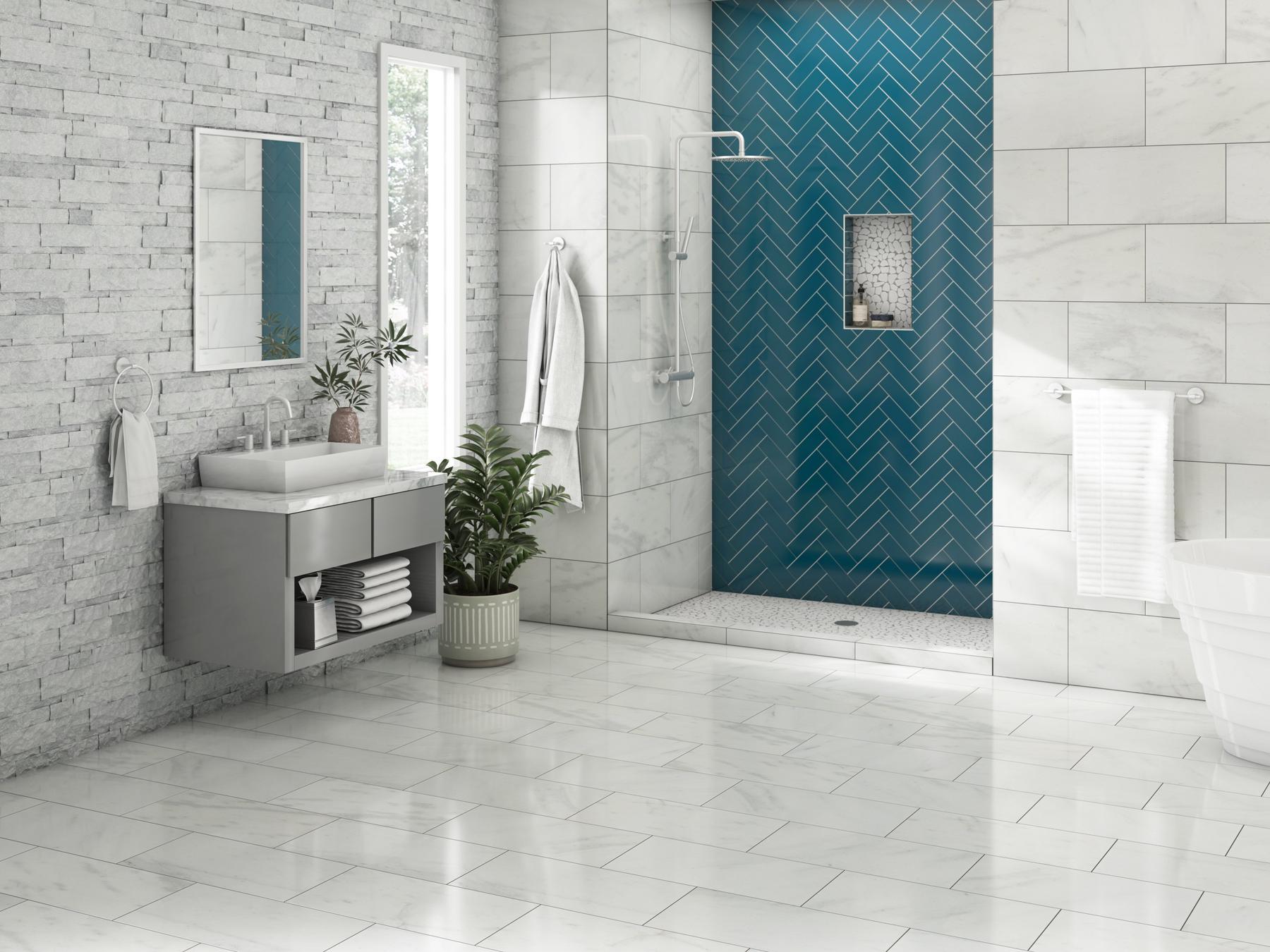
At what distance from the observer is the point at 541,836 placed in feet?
12.4

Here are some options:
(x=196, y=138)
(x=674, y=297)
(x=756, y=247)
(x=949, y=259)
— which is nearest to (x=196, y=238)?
(x=196, y=138)

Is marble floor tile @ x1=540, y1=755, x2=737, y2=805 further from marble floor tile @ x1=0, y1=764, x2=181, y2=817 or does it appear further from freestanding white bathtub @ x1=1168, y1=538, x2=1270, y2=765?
freestanding white bathtub @ x1=1168, y1=538, x2=1270, y2=765

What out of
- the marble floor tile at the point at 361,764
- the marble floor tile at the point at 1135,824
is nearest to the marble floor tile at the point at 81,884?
the marble floor tile at the point at 361,764

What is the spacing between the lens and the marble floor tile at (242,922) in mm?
3131

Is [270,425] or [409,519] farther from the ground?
[270,425]

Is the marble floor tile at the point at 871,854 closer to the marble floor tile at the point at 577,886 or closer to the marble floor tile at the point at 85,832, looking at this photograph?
the marble floor tile at the point at 577,886

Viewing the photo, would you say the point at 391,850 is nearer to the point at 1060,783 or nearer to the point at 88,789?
the point at 88,789

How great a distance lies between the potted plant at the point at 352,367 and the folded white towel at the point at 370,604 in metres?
0.62

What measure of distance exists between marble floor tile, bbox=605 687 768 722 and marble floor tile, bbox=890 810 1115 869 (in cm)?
112

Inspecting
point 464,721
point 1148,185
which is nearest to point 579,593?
point 464,721

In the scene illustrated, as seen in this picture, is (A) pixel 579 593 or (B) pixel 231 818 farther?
(A) pixel 579 593

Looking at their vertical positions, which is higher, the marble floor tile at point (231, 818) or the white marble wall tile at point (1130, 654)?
the white marble wall tile at point (1130, 654)

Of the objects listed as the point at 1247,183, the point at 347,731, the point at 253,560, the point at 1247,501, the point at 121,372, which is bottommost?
the point at 347,731

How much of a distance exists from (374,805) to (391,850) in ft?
1.19
